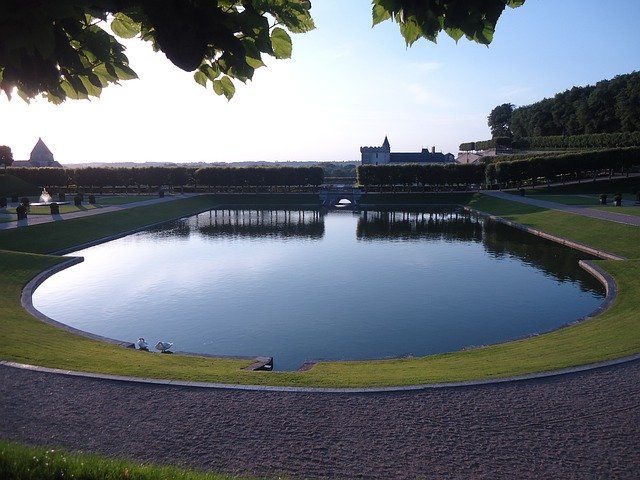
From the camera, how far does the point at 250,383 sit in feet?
31.3

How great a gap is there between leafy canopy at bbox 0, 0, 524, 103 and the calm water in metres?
11.4

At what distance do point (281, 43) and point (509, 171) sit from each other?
216 feet

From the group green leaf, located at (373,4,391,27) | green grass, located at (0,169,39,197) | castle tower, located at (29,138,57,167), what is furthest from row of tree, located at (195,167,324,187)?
green leaf, located at (373,4,391,27)

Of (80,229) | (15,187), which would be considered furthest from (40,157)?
(80,229)

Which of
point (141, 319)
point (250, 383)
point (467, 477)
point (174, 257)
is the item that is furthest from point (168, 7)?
point (174, 257)

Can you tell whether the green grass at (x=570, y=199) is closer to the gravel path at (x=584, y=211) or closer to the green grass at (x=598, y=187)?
the gravel path at (x=584, y=211)

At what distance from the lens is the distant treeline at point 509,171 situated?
61.7 m

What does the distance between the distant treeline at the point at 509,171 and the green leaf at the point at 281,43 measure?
65520 mm

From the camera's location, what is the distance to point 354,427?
7.51 meters

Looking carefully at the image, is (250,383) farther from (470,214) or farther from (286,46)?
(470,214)

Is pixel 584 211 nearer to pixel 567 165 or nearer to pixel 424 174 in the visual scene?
pixel 567 165

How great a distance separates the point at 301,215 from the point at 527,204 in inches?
884

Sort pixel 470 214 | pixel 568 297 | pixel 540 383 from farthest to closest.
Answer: pixel 470 214 → pixel 568 297 → pixel 540 383

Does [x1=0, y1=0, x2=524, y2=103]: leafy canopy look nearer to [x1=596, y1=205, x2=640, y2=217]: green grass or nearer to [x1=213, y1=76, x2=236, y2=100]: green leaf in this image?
[x1=213, y1=76, x2=236, y2=100]: green leaf
